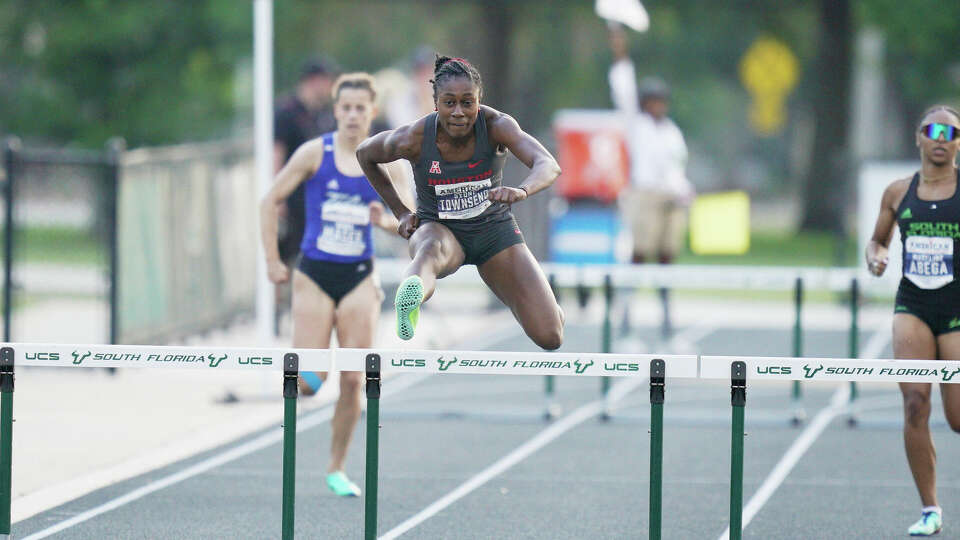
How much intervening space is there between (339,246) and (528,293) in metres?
1.79

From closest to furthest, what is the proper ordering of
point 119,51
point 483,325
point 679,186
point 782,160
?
point 679,186
point 483,325
point 119,51
point 782,160

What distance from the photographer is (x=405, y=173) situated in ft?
30.5

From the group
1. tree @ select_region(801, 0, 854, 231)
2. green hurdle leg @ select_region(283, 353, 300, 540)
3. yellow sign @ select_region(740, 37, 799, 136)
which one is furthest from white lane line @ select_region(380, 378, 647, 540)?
yellow sign @ select_region(740, 37, 799, 136)

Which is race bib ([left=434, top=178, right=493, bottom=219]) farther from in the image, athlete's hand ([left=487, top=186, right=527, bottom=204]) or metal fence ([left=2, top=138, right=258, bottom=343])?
metal fence ([left=2, top=138, right=258, bottom=343])

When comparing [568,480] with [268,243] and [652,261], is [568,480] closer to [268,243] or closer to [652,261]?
[268,243]

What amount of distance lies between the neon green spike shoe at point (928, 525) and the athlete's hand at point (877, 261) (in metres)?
1.27

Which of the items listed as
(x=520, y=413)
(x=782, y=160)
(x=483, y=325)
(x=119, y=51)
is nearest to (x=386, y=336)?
(x=483, y=325)

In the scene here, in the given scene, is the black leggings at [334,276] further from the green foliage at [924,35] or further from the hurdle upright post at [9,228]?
the green foliage at [924,35]

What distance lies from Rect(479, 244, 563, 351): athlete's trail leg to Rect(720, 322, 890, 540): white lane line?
138cm

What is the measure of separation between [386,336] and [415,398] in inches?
153

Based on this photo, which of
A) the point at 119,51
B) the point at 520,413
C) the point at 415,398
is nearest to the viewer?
the point at 520,413

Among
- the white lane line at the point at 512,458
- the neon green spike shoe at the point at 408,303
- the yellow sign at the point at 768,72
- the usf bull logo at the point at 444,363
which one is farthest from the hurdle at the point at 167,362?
the yellow sign at the point at 768,72

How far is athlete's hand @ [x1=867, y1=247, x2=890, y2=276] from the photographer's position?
8.39m

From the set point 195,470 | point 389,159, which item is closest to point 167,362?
point 389,159
